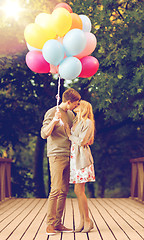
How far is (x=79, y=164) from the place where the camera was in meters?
4.73

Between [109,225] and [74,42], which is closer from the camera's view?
[74,42]

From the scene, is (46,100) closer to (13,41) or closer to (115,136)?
(13,41)

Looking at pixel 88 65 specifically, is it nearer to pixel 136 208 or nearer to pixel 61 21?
pixel 61 21

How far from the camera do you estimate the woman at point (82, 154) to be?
15.5ft

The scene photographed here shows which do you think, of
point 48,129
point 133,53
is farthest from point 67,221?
point 133,53

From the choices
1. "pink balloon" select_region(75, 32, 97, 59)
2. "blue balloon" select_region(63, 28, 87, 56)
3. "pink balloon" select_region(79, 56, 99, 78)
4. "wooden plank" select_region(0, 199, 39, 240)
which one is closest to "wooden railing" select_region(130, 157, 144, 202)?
"wooden plank" select_region(0, 199, 39, 240)

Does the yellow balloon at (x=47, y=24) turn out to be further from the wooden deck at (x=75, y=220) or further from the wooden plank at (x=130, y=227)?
the wooden plank at (x=130, y=227)

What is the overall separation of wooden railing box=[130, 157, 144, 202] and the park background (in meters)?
1.25

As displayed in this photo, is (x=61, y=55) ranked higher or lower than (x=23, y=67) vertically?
lower

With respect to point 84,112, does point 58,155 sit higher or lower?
lower

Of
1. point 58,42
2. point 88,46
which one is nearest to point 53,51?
point 58,42

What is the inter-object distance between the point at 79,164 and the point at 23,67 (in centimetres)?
619

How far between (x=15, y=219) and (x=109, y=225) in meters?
1.30

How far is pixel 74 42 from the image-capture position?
438 cm
